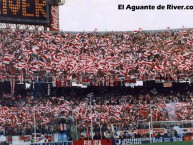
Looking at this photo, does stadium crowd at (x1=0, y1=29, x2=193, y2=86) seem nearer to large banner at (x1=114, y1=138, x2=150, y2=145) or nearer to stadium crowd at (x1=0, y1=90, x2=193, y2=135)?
stadium crowd at (x1=0, y1=90, x2=193, y2=135)

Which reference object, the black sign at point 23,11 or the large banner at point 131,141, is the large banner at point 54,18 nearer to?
the black sign at point 23,11

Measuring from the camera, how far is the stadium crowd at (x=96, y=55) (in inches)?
1521

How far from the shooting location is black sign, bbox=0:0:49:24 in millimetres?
35562

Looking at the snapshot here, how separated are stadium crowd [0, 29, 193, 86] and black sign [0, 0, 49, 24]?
3.35 meters

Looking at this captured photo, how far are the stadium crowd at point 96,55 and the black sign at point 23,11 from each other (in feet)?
11.0

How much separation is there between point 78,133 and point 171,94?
39.0 feet

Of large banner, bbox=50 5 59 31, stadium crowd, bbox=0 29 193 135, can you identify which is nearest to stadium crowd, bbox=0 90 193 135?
stadium crowd, bbox=0 29 193 135

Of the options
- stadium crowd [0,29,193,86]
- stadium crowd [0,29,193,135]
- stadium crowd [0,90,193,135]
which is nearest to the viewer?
stadium crowd [0,90,193,135]

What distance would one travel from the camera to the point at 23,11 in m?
36.3

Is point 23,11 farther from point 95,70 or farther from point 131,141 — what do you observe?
point 131,141

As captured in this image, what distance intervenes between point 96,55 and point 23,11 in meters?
8.43

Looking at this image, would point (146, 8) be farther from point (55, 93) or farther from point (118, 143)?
point (55, 93)

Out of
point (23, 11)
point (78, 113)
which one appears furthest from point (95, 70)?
point (23, 11)

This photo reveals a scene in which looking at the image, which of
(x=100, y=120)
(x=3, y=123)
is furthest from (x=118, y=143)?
(x=3, y=123)
